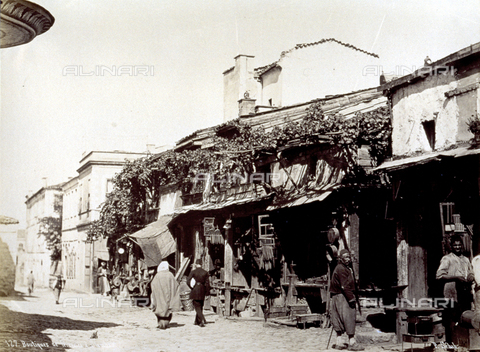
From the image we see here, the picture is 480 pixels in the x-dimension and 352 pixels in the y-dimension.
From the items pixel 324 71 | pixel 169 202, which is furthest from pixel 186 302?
pixel 324 71

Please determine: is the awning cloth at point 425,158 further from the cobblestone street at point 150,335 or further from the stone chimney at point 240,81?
the stone chimney at point 240,81

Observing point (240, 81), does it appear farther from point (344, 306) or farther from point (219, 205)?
point (344, 306)

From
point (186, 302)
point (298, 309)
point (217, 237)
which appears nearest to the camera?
point (298, 309)

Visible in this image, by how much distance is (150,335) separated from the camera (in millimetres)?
16109

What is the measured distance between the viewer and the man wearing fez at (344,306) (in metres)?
12.5

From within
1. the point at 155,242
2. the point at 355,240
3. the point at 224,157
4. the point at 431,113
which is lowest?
the point at 355,240

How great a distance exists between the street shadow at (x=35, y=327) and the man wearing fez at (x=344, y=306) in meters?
5.38

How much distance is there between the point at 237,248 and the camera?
2323cm

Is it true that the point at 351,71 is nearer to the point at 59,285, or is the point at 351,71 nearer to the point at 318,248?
the point at 318,248

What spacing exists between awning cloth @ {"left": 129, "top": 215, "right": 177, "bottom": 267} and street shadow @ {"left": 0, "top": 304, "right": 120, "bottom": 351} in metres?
5.25

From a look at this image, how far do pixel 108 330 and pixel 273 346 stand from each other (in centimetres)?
582

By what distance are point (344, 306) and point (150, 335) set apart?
226 inches

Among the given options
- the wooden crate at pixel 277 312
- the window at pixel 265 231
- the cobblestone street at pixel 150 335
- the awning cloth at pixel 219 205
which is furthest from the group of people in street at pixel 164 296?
the awning cloth at pixel 219 205

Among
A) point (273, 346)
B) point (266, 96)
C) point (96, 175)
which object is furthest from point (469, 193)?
point (96, 175)
